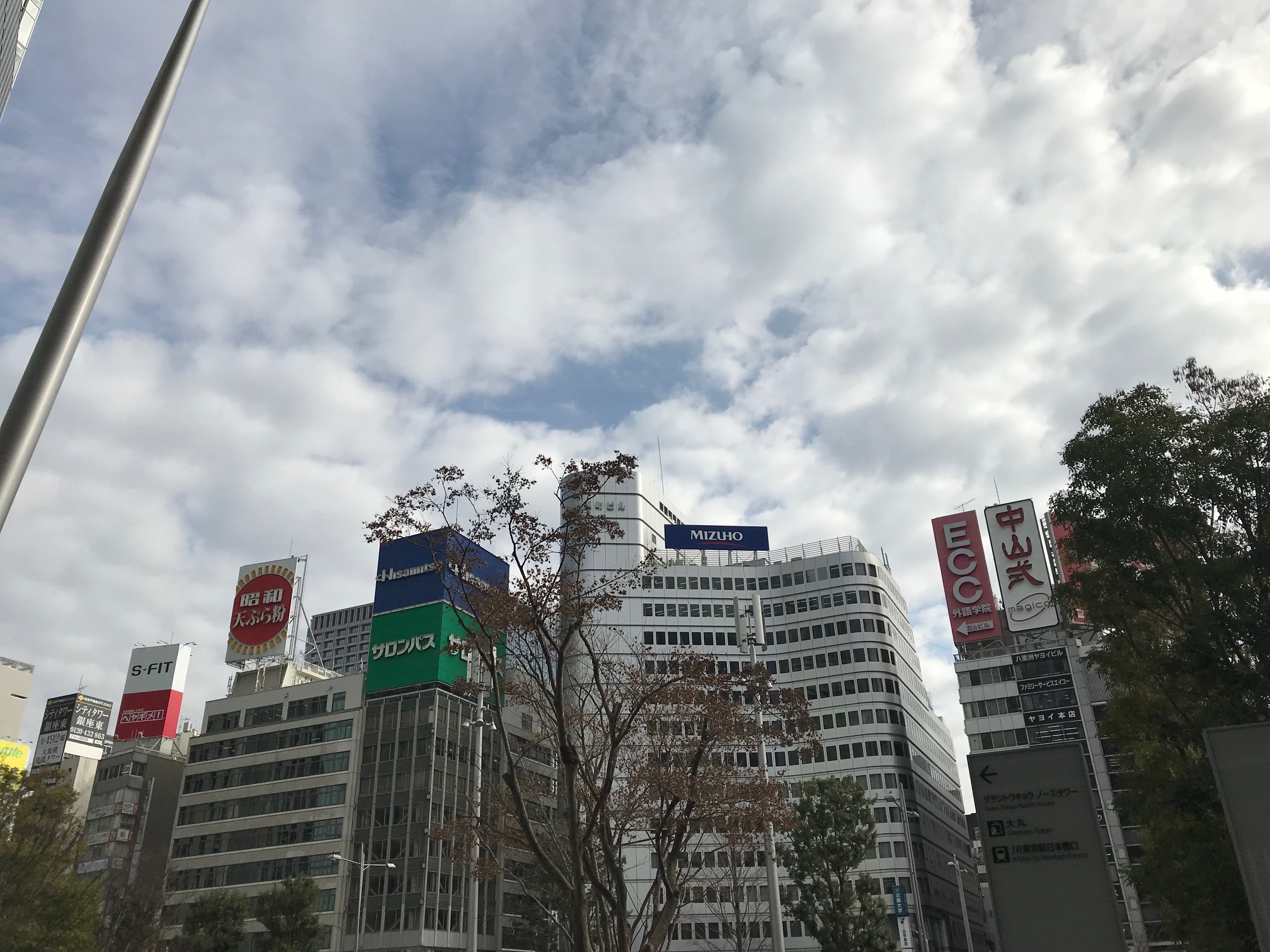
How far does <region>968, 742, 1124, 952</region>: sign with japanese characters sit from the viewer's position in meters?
8.78

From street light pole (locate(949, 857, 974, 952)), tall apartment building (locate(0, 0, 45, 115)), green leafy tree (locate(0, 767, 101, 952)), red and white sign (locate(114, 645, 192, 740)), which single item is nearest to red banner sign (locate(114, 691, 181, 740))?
red and white sign (locate(114, 645, 192, 740))

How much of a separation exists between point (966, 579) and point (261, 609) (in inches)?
2230

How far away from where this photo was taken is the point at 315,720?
7131cm

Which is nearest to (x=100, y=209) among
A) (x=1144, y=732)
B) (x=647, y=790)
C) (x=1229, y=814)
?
(x=1229, y=814)

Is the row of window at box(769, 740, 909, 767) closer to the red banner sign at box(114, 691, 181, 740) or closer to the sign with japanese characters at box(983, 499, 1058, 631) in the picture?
the sign with japanese characters at box(983, 499, 1058, 631)

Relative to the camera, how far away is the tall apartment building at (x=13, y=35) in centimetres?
2728

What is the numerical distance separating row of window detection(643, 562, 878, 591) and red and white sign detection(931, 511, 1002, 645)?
9959 millimetres

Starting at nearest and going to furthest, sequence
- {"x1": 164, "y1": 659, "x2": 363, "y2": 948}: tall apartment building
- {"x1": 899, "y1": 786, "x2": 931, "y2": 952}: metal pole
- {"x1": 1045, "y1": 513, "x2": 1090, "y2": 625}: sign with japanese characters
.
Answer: {"x1": 1045, "y1": 513, "x2": 1090, "y2": 625}: sign with japanese characters < {"x1": 899, "y1": 786, "x2": 931, "y2": 952}: metal pole < {"x1": 164, "y1": 659, "x2": 363, "y2": 948}: tall apartment building

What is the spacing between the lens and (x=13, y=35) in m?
30.7

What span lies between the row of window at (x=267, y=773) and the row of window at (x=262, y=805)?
1136mm

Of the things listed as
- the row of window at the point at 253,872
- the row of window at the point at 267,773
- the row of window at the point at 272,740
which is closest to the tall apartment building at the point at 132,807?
the row of window at the point at 272,740

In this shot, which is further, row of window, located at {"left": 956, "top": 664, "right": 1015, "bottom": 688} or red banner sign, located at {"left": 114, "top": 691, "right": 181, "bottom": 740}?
red banner sign, located at {"left": 114, "top": 691, "right": 181, "bottom": 740}

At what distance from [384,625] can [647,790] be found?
185 ft

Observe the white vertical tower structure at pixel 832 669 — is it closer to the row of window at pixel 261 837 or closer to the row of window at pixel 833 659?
the row of window at pixel 833 659
